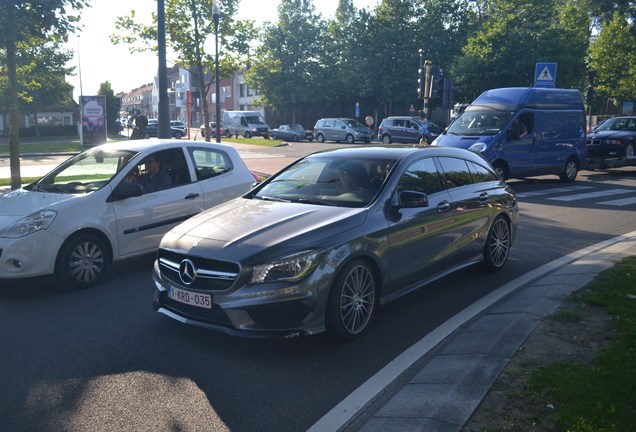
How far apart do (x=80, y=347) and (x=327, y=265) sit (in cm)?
216

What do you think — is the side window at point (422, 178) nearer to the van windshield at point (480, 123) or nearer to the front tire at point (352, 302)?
the front tire at point (352, 302)

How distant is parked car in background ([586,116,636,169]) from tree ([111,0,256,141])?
1837 centimetres

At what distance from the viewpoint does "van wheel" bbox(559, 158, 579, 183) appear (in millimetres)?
18312

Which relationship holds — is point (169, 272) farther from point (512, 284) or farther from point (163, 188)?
point (512, 284)

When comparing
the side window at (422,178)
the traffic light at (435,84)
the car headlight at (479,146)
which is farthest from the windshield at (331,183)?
the traffic light at (435,84)

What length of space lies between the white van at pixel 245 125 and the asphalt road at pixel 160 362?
1945 inches

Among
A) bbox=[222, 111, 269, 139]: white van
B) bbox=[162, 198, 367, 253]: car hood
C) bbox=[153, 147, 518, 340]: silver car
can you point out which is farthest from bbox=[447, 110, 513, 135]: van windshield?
bbox=[222, 111, 269, 139]: white van

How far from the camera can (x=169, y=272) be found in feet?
17.4

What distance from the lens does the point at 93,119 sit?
36219 millimetres

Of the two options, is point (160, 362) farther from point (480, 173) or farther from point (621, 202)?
point (621, 202)

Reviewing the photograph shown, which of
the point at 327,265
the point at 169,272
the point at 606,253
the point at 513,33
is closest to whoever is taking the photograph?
the point at 327,265

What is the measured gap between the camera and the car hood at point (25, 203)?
6641mm

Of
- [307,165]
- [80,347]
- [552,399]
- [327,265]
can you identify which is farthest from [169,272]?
[552,399]

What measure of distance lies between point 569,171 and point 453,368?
51.2 feet
